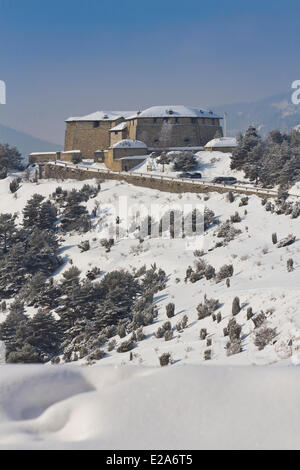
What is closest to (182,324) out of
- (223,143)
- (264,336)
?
(264,336)

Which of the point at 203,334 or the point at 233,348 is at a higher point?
the point at 233,348

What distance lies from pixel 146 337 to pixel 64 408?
1559 cm

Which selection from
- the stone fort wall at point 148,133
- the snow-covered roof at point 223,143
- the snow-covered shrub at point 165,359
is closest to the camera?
the snow-covered shrub at point 165,359

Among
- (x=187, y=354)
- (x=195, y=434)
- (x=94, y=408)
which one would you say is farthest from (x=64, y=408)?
(x=187, y=354)

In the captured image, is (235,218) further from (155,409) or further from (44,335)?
(155,409)

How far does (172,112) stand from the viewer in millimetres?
73562

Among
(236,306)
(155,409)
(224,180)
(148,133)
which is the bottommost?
(236,306)

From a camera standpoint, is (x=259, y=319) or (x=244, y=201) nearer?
(x=259, y=319)

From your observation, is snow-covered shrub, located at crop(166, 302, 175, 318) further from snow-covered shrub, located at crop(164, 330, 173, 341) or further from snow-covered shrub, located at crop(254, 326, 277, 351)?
snow-covered shrub, located at crop(254, 326, 277, 351)

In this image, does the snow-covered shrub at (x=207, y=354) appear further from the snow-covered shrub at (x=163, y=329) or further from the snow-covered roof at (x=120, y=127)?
the snow-covered roof at (x=120, y=127)

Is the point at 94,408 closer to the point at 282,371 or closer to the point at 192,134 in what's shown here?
the point at 282,371

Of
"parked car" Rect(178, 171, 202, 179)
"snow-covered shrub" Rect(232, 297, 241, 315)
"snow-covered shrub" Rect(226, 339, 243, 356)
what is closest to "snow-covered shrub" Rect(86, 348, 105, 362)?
"snow-covered shrub" Rect(232, 297, 241, 315)

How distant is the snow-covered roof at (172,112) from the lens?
239 feet

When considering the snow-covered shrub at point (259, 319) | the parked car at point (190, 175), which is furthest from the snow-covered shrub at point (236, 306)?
the parked car at point (190, 175)
